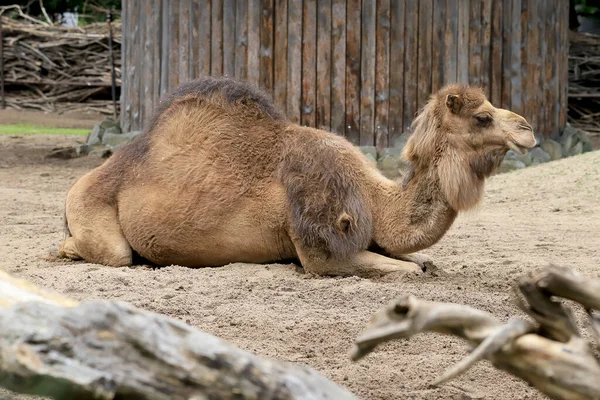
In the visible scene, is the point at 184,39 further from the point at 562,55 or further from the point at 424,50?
the point at 562,55

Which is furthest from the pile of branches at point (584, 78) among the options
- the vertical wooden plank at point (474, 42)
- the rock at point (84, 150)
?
the rock at point (84, 150)

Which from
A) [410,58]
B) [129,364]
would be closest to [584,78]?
[410,58]

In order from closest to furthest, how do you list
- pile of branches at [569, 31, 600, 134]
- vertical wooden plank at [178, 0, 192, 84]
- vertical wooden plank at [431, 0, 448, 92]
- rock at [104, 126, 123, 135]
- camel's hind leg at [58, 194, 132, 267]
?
camel's hind leg at [58, 194, 132, 267]
vertical wooden plank at [431, 0, 448, 92]
vertical wooden plank at [178, 0, 192, 84]
rock at [104, 126, 123, 135]
pile of branches at [569, 31, 600, 134]

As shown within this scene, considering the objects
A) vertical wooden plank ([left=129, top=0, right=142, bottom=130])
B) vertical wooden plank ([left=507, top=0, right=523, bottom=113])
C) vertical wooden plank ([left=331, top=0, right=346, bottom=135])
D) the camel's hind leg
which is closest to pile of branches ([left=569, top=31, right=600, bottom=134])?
vertical wooden plank ([left=507, top=0, right=523, bottom=113])

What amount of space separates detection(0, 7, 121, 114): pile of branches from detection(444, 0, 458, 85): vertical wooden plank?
1329cm

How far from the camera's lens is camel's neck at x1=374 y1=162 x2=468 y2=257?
21.9 feet

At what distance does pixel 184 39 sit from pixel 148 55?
87cm

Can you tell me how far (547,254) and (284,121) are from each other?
7.38ft

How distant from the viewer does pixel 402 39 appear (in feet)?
41.1

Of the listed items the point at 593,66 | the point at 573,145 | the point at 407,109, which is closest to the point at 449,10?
the point at 407,109

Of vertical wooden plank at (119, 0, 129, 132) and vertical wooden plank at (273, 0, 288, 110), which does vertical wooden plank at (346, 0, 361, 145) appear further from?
vertical wooden plank at (119, 0, 129, 132)

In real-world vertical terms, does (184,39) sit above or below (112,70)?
above

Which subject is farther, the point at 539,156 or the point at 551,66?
the point at 551,66

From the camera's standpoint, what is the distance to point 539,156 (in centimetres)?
1325
